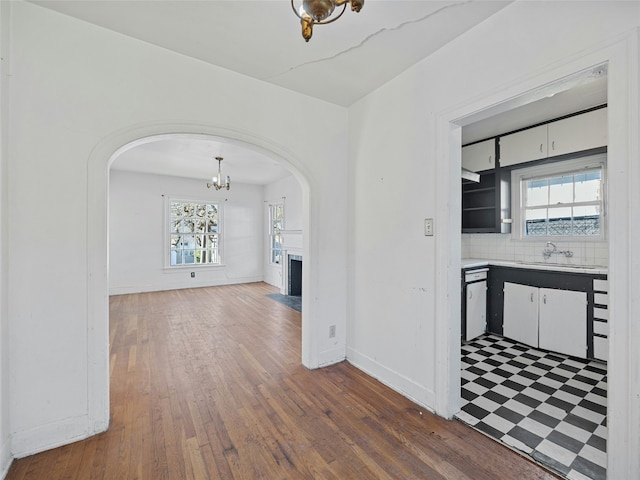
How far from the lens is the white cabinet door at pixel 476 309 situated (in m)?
3.40

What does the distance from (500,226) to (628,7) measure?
279cm

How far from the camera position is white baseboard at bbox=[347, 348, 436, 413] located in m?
2.18

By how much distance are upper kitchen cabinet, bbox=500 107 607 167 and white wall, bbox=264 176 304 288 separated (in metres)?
3.68

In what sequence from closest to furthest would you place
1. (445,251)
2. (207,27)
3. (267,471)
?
1. (267,471)
2. (207,27)
3. (445,251)

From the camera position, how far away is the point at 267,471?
160cm

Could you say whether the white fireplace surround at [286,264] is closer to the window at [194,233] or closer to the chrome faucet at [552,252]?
the window at [194,233]

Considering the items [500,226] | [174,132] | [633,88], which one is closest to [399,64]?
[633,88]

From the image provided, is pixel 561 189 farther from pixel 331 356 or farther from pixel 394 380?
pixel 331 356

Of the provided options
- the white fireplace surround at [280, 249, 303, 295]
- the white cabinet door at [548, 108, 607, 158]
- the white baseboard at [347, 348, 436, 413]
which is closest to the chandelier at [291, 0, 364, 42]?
the white baseboard at [347, 348, 436, 413]

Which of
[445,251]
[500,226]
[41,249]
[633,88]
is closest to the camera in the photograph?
[633,88]

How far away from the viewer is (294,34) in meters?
1.96

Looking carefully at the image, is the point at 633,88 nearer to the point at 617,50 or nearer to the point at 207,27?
the point at 617,50

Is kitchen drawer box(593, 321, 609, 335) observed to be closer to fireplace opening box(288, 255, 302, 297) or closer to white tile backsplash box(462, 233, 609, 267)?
white tile backsplash box(462, 233, 609, 267)

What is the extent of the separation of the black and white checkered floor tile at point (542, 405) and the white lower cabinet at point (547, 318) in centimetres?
→ 13
